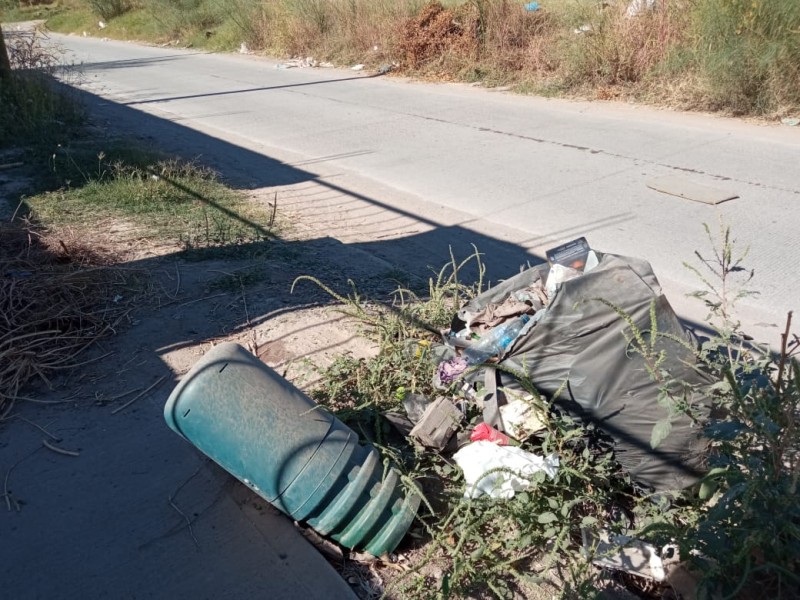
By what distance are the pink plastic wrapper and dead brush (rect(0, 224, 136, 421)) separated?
2239mm

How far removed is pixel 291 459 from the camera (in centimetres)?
265

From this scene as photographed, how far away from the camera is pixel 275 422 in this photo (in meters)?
2.71

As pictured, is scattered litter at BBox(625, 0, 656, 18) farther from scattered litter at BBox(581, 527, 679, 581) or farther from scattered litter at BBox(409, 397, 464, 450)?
scattered litter at BBox(581, 527, 679, 581)

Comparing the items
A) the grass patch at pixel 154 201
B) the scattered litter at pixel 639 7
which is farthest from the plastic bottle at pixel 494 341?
the scattered litter at pixel 639 7

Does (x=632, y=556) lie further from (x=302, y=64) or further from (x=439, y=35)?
(x=302, y=64)

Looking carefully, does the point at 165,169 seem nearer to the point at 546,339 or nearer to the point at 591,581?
the point at 546,339

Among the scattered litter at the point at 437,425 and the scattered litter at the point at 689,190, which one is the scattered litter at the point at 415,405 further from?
the scattered litter at the point at 689,190

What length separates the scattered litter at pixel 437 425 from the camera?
120 inches

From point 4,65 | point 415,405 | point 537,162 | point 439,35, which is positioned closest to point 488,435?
point 415,405

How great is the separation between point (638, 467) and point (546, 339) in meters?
0.62

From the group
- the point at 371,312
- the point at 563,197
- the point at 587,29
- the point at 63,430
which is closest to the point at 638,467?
the point at 371,312

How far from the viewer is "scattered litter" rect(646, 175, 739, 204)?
655 cm

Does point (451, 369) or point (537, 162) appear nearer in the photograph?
point (451, 369)

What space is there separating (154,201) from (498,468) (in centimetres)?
537
